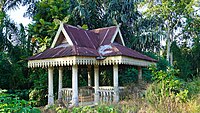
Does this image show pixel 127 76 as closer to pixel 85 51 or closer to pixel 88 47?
pixel 88 47

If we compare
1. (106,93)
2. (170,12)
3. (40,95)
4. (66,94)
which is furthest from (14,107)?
(170,12)

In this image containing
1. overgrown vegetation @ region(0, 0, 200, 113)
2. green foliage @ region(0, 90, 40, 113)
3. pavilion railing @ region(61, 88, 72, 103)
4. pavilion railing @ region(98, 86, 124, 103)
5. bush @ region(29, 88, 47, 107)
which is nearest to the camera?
green foliage @ region(0, 90, 40, 113)

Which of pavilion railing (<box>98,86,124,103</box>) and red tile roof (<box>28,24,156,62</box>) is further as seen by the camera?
pavilion railing (<box>98,86,124,103</box>)

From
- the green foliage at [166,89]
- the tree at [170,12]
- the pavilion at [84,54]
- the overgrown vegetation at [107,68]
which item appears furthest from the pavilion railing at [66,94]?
the tree at [170,12]

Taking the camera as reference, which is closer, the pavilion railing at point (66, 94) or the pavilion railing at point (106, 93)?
the pavilion railing at point (106, 93)

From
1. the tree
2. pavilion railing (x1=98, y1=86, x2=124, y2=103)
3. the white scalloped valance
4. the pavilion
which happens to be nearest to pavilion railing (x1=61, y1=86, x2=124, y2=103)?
pavilion railing (x1=98, y1=86, x2=124, y2=103)

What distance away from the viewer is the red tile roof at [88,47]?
1001 centimetres

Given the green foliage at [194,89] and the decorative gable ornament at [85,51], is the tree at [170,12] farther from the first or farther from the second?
the green foliage at [194,89]

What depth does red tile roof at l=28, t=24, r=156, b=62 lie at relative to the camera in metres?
10.0

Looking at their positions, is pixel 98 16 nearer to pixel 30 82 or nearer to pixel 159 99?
pixel 30 82

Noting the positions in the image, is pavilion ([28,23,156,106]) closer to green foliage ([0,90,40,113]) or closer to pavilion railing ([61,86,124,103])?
pavilion railing ([61,86,124,103])

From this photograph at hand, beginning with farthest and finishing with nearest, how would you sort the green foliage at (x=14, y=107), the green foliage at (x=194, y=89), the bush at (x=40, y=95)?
1. the bush at (x=40, y=95)
2. the green foliage at (x=194, y=89)
3. the green foliage at (x=14, y=107)

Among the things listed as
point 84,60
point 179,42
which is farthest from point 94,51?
point 179,42

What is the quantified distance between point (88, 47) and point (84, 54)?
49.5 inches
